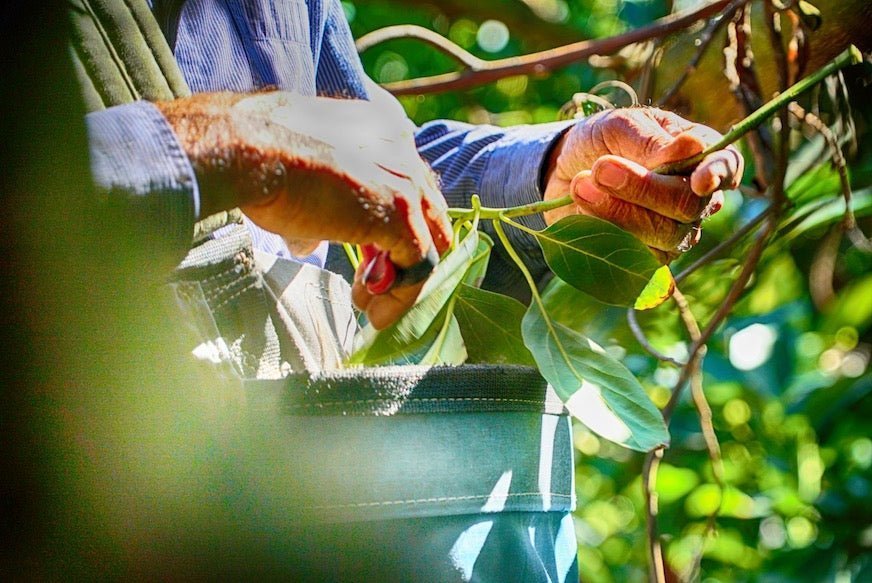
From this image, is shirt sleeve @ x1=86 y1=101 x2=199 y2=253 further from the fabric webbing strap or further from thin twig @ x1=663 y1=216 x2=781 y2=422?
thin twig @ x1=663 y1=216 x2=781 y2=422

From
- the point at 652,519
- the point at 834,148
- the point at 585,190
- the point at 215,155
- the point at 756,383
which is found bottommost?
the point at 756,383

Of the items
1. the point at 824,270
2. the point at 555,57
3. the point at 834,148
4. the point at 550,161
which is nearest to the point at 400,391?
the point at 550,161

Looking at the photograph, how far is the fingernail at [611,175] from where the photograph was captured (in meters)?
0.41

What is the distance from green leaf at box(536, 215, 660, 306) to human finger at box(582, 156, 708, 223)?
0.02 metres

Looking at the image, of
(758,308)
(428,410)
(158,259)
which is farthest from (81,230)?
(758,308)

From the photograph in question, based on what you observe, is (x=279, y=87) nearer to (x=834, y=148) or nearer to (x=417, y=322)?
(x=417, y=322)

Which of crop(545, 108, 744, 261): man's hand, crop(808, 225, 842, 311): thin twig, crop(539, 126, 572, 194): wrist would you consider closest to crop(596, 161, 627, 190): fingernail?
crop(545, 108, 744, 261): man's hand

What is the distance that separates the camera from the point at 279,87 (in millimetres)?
442

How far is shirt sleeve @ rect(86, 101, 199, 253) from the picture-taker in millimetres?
268

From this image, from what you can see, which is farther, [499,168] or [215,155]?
[499,168]

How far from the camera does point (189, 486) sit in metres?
0.30

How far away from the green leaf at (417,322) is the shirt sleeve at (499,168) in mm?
139

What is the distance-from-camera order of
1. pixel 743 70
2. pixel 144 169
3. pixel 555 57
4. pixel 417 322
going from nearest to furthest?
1. pixel 144 169
2. pixel 417 322
3. pixel 743 70
4. pixel 555 57

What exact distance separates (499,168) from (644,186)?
0.16 meters
